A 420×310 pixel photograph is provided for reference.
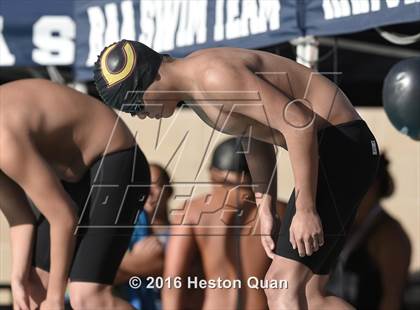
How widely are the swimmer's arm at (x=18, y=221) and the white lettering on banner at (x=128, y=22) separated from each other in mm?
1540

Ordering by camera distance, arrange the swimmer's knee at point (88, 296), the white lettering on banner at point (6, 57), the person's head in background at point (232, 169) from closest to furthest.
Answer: the swimmer's knee at point (88, 296), the person's head in background at point (232, 169), the white lettering on banner at point (6, 57)

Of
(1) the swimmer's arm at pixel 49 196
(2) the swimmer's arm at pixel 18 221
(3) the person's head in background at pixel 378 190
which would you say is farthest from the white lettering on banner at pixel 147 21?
(1) the swimmer's arm at pixel 49 196

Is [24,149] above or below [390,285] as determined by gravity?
above

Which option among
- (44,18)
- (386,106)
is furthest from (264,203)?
(44,18)

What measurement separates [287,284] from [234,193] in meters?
1.07

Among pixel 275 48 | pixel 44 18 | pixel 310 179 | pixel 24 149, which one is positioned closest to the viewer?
pixel 310 179

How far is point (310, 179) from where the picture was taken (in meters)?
3.69

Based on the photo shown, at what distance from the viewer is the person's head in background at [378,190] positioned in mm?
5664

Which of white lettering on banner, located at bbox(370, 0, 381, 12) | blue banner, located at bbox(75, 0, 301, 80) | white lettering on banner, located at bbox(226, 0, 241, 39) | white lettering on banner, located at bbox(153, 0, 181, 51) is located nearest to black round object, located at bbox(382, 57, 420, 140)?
white lettering on banner, located at bbox(370, 0, 381, 12)

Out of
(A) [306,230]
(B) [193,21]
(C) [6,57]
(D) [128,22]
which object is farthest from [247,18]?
(A) [306,230]

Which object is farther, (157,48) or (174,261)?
(157,48)

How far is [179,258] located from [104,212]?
66 centimetres

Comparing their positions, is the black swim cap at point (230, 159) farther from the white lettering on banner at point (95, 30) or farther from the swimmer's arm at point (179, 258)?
the white lettering on banner at point (95, 30)

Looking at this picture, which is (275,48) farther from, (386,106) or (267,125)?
(267,125)
